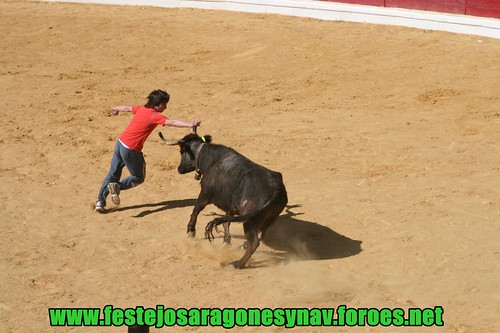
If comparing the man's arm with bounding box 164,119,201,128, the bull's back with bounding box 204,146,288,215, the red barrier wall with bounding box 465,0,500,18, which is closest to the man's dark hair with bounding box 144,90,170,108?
the man's arm with bounding box 164,119,201,128

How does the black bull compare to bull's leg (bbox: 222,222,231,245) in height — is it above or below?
above

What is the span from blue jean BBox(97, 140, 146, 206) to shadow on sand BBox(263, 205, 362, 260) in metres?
1.64

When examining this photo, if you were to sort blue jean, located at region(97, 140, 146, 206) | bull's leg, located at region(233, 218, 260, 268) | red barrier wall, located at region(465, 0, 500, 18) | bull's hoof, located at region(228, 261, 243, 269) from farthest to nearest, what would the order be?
1. red barrier wall, located at region(465, 0, 500, 18)
2. blue jean, located at region(97, 140, 146, 206)
3. bull's hoof, located at region(228, 261, 243, 269)
4. bull's leg, located at region(233, 218, 260, 268)

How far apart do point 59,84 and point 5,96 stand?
1.02m

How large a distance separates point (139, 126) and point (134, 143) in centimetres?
20

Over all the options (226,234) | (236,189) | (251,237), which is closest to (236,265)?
(251,237)

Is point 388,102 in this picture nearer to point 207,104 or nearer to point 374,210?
point 207,104

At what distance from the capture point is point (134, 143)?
9586 millimetres

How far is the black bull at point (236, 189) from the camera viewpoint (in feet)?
26.9

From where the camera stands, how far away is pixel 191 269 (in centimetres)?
845

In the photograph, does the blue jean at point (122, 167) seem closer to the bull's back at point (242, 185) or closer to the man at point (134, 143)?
the man at point (134, 143)

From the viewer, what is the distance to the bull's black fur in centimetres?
821

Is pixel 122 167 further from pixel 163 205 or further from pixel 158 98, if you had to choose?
pixel 158 98

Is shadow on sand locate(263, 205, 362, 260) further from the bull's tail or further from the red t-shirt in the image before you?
the red t-shirt
